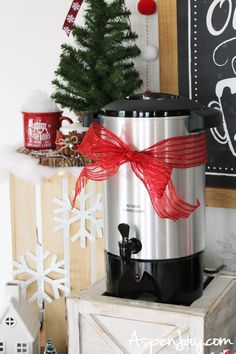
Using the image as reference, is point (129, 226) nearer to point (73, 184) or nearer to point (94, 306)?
point (94, 306)

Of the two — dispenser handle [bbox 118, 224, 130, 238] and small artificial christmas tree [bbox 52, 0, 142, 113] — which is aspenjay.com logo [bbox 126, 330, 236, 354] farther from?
small artificial christmas tree [bbox 52, 0, 142, 113]

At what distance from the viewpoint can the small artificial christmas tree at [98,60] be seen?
1.59m

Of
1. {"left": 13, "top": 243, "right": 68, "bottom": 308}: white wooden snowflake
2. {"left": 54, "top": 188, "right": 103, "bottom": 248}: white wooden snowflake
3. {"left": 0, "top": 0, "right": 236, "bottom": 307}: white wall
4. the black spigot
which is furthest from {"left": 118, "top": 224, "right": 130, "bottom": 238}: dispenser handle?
{"left": 0, "top": 0, "right": 236, "bottom": 307}: white wall

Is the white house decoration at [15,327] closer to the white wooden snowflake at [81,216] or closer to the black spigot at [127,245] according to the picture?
the white wooden snowflake at [81,216]

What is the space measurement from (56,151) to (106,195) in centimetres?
33

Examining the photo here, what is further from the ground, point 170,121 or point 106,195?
point 170,121

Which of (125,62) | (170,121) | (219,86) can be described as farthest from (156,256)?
(125,62)

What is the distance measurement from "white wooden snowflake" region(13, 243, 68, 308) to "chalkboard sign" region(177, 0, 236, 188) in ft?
1.44

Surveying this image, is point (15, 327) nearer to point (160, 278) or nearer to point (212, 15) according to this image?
point (160, 278)

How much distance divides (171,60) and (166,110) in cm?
44

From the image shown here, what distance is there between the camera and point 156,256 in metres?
1.35

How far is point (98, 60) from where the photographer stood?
5.19ft

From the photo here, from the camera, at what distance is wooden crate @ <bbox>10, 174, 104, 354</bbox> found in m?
1.66

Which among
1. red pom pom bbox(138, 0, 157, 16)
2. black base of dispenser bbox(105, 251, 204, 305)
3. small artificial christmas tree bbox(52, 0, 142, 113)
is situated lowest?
black base of dispenser bbox(105, 251, 204, 305)
